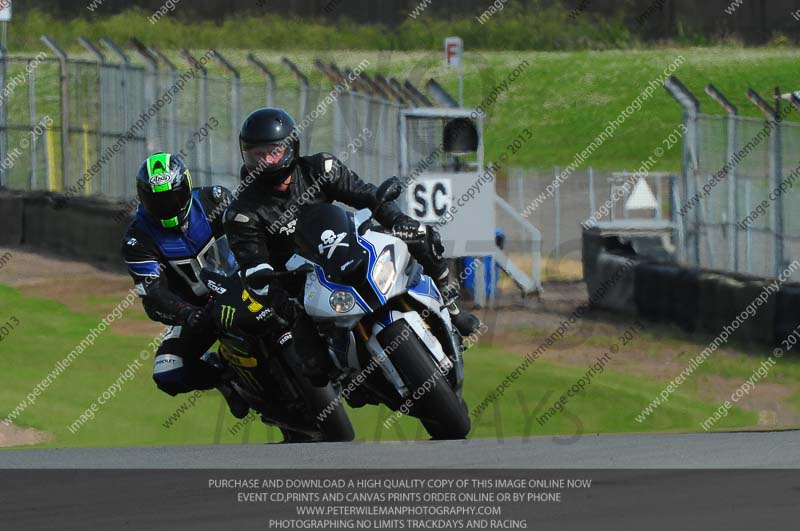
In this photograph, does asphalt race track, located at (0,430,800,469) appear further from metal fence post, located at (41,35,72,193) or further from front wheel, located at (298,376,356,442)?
metal fence post, located at (41,35,72,193)

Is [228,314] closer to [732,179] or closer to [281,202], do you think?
[281,202]

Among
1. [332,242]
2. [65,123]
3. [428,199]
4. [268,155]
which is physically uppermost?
[268,155]

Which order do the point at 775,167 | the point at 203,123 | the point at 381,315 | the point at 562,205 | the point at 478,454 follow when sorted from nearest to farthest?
the point at 478,454 < the point at 381,315 < the point at 775,167 < the point at 203,123 < the point at 562,205

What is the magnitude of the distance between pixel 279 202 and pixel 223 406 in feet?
8.03

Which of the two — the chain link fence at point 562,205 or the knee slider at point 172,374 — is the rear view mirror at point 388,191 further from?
the chain link fence at point 562,205

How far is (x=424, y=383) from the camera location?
711 cm

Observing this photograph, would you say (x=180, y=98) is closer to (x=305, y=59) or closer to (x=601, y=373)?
(x=601, y=373)

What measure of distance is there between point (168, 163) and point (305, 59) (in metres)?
28.9

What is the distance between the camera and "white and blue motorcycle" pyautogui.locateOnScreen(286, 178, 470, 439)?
713 centimetres

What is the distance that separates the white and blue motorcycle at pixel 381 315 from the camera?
281 inches

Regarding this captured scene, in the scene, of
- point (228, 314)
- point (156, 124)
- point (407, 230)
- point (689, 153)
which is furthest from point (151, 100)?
point (407, 230)

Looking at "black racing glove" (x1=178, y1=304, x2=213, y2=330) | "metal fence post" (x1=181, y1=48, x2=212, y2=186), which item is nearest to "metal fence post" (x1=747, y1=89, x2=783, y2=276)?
"black racing glove" (x1=178, y1=304, x2=213, y2=330)

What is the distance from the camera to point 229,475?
5.51 meters

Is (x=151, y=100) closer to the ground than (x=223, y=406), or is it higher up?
closer to the ground
